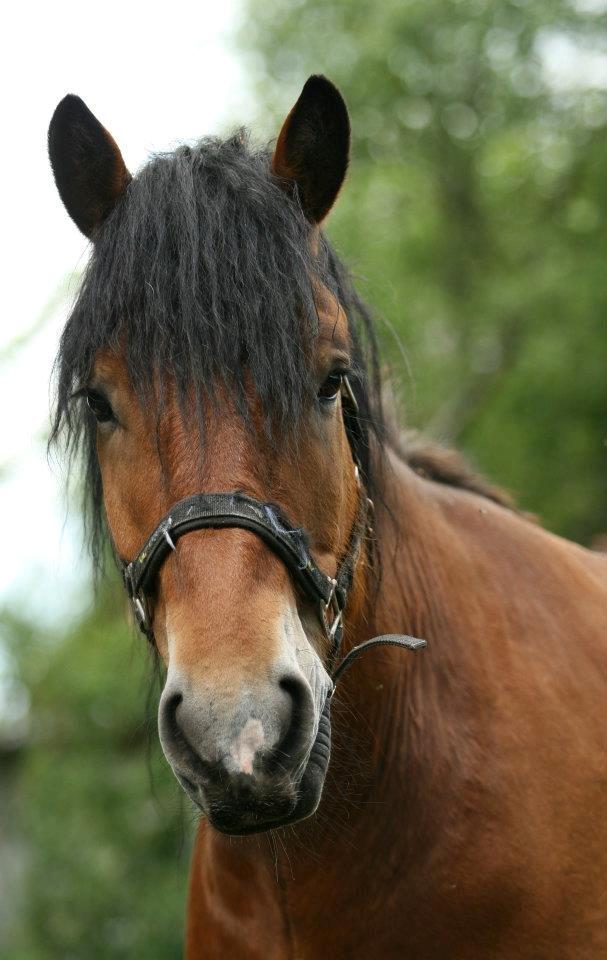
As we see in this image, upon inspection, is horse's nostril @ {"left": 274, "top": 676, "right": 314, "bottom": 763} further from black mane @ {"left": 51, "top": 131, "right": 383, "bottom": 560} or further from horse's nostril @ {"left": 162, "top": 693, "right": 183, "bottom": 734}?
black mane @ {"left": 51, "top": 131, "right": 383, "bottom": 560}

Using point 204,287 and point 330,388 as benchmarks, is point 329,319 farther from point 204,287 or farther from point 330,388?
point 204,287

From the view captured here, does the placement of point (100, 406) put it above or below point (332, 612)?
above

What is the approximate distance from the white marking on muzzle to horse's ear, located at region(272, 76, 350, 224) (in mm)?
1635

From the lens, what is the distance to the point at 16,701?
42.6 feet

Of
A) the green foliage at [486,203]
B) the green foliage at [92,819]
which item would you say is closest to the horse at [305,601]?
the green foliage at [92,819]

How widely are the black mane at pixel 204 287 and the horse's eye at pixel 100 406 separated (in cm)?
6

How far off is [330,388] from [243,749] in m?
1.13

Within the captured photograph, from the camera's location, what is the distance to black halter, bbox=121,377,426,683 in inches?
103

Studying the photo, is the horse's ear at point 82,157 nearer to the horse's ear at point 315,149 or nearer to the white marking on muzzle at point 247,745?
the horse's ear at point 315,149

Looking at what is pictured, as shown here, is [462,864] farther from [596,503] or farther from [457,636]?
[596,503]

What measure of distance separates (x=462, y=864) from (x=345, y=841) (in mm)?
352

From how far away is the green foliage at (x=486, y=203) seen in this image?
1914cm

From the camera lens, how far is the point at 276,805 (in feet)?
8.02

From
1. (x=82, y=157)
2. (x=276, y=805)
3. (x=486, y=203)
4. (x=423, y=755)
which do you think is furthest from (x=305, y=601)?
(x=486, y=203)
